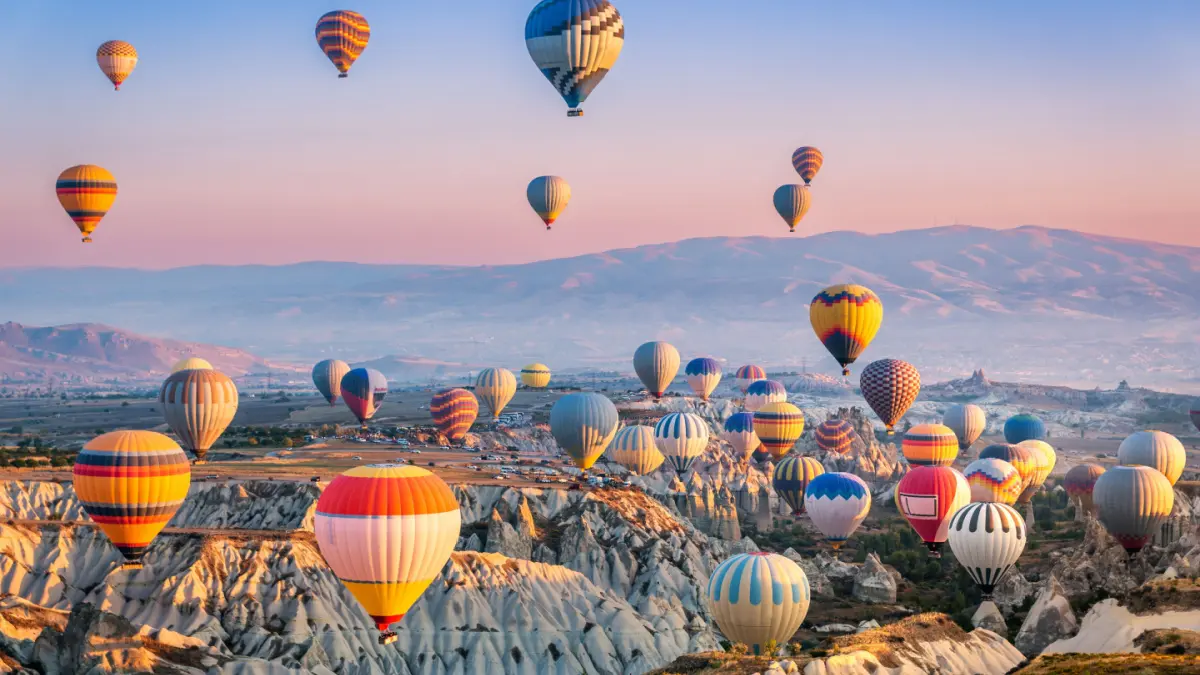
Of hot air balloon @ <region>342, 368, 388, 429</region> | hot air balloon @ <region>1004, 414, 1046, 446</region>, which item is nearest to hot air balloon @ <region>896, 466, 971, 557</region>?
hot air balloon @ <region>342, 368, 388, 429</region>

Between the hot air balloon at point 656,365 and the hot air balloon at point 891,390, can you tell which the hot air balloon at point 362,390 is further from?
the hot air balloon at point 891,390

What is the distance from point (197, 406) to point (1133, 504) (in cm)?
4943

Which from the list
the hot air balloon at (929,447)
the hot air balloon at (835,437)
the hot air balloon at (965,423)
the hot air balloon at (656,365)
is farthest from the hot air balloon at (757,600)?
the hot air balloon at (835,437)

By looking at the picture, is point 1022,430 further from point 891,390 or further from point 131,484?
point 131,484

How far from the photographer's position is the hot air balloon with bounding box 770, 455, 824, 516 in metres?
117

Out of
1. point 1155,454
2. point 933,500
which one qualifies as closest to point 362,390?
point 933,500

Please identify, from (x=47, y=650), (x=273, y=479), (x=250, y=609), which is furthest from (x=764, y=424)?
(x=47, y=650)

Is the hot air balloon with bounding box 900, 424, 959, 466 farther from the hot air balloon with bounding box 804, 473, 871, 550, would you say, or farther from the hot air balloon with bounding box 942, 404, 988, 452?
the hot air balloon with bounding box 942, 404, 988, 452

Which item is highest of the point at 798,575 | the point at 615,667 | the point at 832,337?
the point at 832,337

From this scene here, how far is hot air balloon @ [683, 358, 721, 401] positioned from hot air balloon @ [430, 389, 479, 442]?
99.0 feet

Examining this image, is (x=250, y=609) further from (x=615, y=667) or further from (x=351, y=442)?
(x=351, y=442)

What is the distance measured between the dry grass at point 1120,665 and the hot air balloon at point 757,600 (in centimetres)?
1127

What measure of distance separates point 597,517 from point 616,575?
585 centimetres

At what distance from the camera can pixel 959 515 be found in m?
90.1
